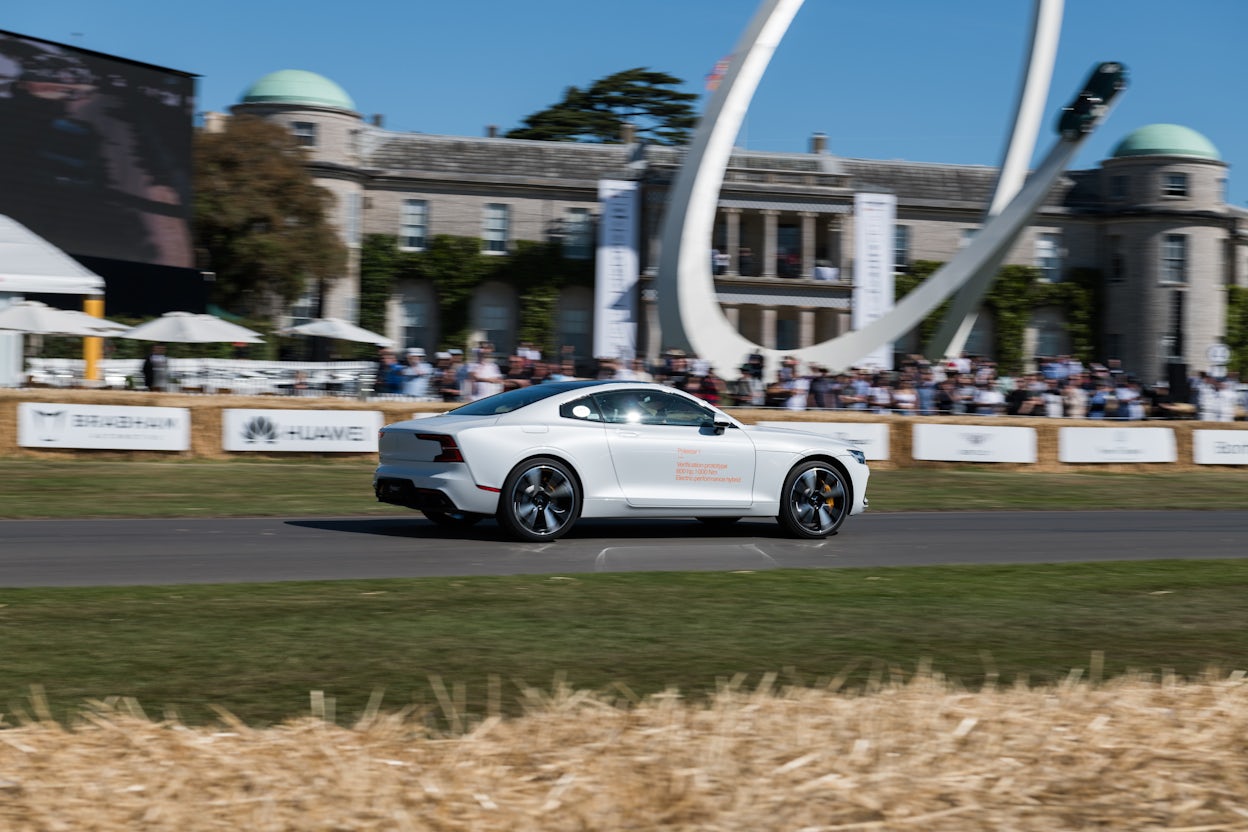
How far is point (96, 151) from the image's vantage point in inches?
1538

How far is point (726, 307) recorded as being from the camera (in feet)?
197

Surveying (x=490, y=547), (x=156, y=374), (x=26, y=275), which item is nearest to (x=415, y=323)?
(x=26, y=275)

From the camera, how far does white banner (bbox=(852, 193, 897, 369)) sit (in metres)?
57.5

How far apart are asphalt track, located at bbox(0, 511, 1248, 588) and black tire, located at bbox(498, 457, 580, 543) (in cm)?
18

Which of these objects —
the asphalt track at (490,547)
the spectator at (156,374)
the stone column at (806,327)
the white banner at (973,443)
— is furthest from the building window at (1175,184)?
the asphalt track at (490,547)

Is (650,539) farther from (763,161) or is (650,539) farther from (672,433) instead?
(763,161)

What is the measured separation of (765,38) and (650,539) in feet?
85.3

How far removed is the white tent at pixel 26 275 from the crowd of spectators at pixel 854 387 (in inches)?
247

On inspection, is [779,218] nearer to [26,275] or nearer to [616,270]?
[616,270]

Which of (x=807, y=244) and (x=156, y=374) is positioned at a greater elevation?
(x=807, y=244)

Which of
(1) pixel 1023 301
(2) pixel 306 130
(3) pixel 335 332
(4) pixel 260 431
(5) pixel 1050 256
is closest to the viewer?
(4) pixel 260 431

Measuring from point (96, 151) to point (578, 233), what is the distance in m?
24.6

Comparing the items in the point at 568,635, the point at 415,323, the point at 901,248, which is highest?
the point at 901,248

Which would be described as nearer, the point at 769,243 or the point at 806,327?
the point at 806,327
